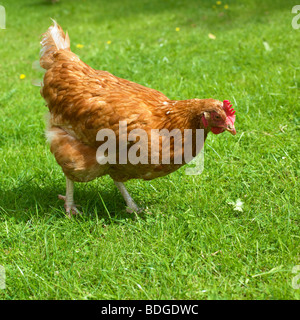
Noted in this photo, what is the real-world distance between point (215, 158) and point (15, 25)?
8313mm

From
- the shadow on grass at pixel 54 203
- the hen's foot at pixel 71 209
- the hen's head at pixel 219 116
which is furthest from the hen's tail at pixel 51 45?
the hen's head at pixel 219 116

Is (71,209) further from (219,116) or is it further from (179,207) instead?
(219,116)

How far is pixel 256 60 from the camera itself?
5.84 meters

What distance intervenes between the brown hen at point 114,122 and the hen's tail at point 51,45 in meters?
0.20

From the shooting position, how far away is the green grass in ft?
8.46

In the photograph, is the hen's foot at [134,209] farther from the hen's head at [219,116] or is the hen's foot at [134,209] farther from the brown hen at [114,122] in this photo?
the hen's head at [219,116]

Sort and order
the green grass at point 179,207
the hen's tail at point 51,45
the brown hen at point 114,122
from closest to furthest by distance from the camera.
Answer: the green grass at point 179,207, the brown hen at point 114,122, the hen's tail at point 51,45

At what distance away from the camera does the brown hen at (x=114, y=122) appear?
9.11 ft

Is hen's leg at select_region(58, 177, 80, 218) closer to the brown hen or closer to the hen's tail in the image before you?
the brown hen

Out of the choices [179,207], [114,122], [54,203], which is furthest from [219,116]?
[54,203]

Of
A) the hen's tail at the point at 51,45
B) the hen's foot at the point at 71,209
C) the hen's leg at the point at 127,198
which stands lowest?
the hen's foot at the point at 71,209
